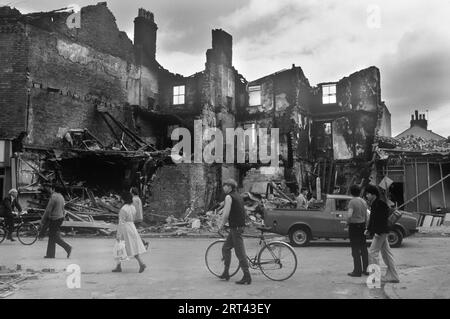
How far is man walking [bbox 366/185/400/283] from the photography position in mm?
7828

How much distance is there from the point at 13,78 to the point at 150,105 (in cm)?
947

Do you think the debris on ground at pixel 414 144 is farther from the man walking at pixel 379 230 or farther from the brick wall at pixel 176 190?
the man walking at pixel 379 230

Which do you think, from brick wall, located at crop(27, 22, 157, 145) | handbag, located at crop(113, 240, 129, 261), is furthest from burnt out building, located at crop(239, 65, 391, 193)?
handbag, located at crop(113, 240, 129, 261)

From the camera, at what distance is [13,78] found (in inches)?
816

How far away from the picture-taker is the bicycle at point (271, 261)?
8086 mm

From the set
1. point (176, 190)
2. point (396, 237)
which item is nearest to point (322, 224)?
point (396, 237)

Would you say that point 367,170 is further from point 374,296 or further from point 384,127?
point 374,296

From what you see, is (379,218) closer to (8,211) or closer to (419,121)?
(8,211)

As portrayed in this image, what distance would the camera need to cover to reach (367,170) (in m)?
27.5

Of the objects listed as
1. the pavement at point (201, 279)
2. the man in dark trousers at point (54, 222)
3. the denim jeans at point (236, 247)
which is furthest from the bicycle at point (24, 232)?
the denim jeans at point (236, 247)

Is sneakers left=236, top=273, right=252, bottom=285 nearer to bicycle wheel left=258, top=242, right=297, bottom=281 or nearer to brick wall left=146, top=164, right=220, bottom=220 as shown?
bicycle wheel left=258, top=242, right=297, bottom=281

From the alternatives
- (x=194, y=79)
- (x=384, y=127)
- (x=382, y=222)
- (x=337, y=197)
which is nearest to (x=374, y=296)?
(x=382, y=222)

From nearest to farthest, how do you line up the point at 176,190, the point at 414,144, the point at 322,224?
the point at 322,224 → the point at 176,190 → the point at 414,144
